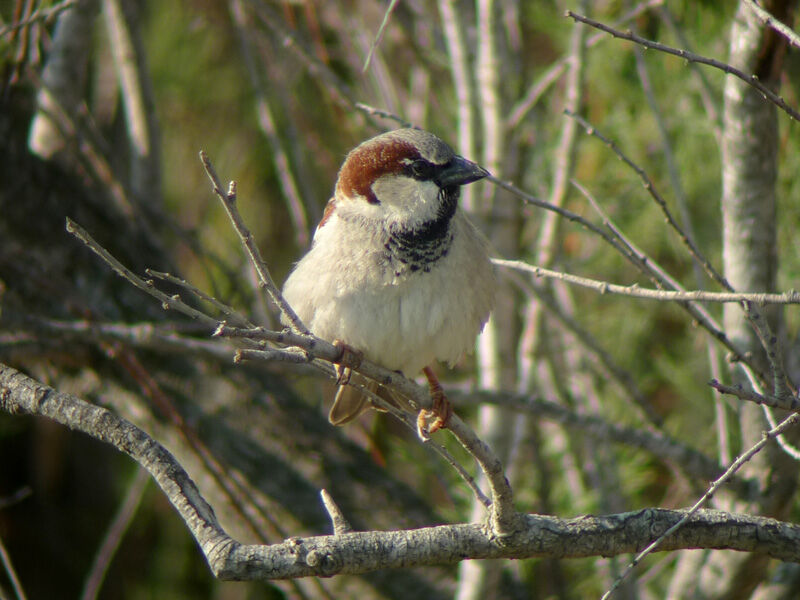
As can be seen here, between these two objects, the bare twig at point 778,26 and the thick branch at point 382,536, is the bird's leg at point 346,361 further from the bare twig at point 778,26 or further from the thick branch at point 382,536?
the bare twig at point 778,26

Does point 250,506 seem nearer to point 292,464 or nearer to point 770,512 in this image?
point 292,464

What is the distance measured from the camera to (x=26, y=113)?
133 inches

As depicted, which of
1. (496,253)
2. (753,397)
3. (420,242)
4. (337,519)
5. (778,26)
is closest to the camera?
(753,397)

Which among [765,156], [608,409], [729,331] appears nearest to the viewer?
[765,156]

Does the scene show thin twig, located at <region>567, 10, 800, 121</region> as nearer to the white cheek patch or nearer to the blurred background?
the blurred background

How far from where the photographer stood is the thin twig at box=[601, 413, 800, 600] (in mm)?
1502

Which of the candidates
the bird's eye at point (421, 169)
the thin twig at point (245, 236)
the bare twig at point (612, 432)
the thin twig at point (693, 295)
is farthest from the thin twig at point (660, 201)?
the bare twig at point (612, 432)

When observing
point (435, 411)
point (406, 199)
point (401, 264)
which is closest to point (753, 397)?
point (435, 411)

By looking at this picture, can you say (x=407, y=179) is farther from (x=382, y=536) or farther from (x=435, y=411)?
(x=382, y=536)

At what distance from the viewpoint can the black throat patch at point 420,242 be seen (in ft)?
7.73

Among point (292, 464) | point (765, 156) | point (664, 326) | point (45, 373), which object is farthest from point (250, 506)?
point (664, 326)

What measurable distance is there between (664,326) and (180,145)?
285cm

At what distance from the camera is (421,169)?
2.42 metres

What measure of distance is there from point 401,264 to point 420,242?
0.09m
